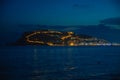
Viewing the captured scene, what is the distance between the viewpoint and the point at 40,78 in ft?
88.6

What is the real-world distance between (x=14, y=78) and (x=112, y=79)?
7980mm

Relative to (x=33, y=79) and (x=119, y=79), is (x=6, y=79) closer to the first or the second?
(x=33, y=79)

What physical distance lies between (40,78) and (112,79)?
18.4 feet

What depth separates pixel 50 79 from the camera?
2684 cm

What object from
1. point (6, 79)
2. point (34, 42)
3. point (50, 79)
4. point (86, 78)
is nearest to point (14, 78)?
point (6, 79)

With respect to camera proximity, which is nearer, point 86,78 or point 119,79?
point 119,79

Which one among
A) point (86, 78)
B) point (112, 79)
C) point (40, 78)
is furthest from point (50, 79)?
point (112, 79)

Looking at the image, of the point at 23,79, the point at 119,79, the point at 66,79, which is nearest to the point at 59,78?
the point at 66,79

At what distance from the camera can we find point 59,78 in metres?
27.6

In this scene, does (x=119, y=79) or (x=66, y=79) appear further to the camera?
(x=66, y=79)

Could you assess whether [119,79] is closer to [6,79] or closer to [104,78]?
[104,78]

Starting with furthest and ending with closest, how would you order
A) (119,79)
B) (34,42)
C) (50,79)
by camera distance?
(34,42), (50,79), (119,79)

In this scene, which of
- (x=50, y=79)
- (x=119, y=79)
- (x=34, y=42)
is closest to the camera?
(x=119, y=79)

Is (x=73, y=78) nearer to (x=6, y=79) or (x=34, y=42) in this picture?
(x=6, y=79)
